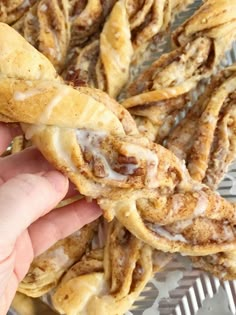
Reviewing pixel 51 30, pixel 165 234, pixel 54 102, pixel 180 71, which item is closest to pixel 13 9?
pixel 51 30

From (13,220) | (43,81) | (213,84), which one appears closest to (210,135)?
(213,84)

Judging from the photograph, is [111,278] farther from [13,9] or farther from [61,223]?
[13,9]

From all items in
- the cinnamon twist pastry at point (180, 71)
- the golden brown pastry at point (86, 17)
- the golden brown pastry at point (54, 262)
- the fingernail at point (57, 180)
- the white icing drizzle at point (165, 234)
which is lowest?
the golden brown pastry at point (54, 262)

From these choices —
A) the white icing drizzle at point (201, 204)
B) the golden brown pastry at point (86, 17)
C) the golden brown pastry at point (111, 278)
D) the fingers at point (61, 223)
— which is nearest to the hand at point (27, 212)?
the fingers at point (61, 223)

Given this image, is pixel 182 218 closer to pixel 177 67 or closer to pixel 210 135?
pixel 210 135

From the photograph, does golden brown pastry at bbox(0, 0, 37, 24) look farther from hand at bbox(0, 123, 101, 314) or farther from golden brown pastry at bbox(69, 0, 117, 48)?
hand at bbox(0, 123, 101, 314)

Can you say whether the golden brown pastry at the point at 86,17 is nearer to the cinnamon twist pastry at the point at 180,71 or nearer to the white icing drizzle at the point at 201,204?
the cinnamon twist pastry at the point at 180,71
